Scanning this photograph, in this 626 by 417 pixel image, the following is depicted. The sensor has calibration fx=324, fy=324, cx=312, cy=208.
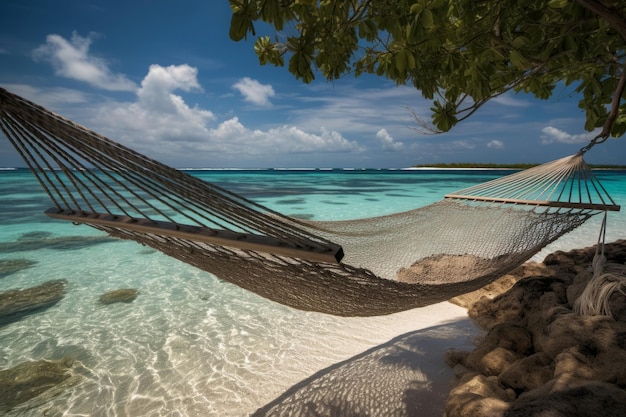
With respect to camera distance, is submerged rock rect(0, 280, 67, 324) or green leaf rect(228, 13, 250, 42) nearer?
green leaf rect(228, 13, 250, 42)

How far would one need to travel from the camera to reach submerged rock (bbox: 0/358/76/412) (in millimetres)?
2084

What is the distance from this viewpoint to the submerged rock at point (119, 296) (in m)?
3.62

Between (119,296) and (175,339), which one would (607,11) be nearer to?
(175,339)

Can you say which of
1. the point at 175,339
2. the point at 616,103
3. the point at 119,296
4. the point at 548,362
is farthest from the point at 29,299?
the point at 616,103

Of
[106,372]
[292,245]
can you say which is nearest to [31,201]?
[106,372]

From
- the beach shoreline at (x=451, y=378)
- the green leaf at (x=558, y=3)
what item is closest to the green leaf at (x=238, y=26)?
the green leaf at (x=558, y=3)

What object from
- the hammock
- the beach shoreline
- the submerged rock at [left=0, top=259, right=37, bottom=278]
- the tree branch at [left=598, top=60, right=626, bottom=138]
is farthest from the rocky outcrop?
the submerged rock at [left=0, top=259, right=37, bottom=278]

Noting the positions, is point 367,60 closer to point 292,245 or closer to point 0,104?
point 292,245

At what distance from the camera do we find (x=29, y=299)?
3.57 meters

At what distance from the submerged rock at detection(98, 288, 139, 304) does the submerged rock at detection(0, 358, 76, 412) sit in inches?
45.6

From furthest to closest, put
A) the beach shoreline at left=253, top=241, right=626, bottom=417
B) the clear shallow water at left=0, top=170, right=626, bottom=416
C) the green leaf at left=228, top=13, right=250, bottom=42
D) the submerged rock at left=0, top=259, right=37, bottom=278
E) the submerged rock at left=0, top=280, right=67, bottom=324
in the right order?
the submerged rock at left=0, top=259, right=37, bottom=278 < the submerged rock at left=0, top=280, right=67, bottom=324 < the clear shallow water at left=0, top=170, right=626, bottom=416 < the green leaf at left=228, top=13, right=250, bottom=42 < the beach shoreline at left=253, top=241, right=626, bottom=417

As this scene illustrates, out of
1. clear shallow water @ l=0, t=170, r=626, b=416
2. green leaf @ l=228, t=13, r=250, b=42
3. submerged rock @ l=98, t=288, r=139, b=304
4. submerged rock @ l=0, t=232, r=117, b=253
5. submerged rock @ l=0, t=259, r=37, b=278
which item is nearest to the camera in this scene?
green leaf @ l=228, t=13, r=250, b=42

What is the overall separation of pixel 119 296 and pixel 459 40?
4122 millimetres

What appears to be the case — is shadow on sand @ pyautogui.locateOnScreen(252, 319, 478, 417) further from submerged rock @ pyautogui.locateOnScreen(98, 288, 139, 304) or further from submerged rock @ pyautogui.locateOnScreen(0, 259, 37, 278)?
submerged rock @ pyautogui.locateOnScreen(0, 259, 37, 278)
